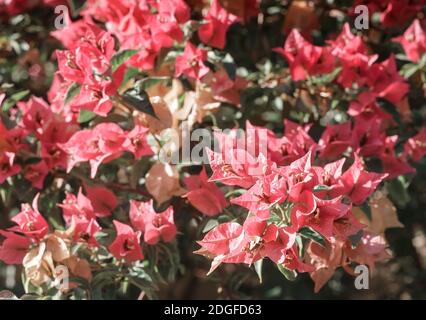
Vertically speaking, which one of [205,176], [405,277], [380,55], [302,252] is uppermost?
[380,55]

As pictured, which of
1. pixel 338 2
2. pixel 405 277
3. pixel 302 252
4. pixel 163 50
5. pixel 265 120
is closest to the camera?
pixel 302 252

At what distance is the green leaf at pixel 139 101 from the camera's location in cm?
141

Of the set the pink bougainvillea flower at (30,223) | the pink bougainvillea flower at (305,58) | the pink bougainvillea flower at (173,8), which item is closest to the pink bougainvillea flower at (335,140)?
the pink bougainvillea flower at (305,58)

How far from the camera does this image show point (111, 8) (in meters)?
1.59

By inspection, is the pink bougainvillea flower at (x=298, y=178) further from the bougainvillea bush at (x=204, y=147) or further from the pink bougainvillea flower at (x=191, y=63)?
the pink bougainvillea flower at (x=191, y=63)

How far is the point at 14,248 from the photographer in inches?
54.7

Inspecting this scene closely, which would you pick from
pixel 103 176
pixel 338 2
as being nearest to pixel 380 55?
pixel 338 2

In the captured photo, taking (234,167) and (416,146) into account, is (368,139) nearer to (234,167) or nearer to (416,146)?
(416,146)

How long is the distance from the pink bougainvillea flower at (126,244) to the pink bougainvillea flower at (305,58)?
50 centimetres

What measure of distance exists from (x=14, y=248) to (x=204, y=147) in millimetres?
402

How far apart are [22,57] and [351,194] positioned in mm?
1011

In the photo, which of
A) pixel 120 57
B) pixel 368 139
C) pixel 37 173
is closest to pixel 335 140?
pixel 368 139

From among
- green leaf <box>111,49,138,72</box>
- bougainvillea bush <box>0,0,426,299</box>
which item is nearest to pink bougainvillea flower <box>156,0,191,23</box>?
bougainvillea bush <box>0,0,426,299</box>
